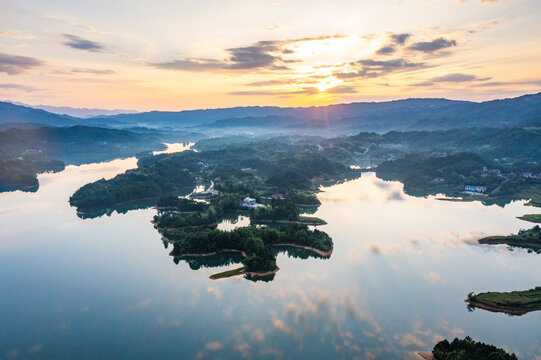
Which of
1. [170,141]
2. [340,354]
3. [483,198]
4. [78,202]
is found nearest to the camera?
[340,354]

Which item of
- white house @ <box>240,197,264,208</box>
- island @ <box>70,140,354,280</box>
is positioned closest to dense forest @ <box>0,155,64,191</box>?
island @ <box>70,140,354,280</box>

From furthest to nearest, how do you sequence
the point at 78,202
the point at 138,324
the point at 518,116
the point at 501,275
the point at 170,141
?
the point at 170,141 < the point at 518,116 < the point at 78,202 < the point at 501,275 < the point at 138,324

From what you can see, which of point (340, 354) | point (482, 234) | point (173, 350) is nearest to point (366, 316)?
point (340, 354)

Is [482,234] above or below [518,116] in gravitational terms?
below

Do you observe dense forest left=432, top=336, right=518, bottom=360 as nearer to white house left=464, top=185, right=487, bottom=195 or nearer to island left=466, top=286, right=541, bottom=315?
island left=466, top=286, right=541, bottom=315

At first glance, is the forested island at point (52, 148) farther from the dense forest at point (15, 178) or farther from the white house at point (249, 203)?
the white house at point (249, 203)

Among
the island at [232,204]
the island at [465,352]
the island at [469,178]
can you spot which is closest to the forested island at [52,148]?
the island at [232,204]

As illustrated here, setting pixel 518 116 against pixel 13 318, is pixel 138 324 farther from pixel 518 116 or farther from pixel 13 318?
pixel 518 116

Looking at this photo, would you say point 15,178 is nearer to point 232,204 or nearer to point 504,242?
point 232,204
